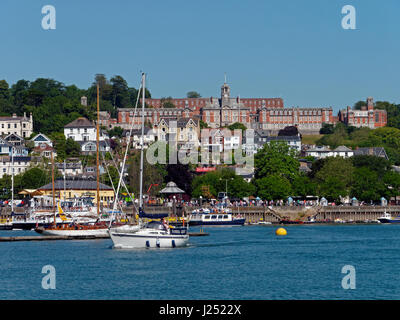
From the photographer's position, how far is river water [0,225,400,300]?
86.2 feet

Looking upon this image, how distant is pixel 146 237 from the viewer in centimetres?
3950

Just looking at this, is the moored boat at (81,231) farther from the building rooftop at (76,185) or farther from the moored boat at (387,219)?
the moored boat at (387,219)

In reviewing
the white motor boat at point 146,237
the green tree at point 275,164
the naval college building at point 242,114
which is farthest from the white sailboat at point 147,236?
the naval college building at point 242,114

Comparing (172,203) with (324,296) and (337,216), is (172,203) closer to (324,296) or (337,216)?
(337,216)

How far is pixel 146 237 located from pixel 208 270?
25.9ft

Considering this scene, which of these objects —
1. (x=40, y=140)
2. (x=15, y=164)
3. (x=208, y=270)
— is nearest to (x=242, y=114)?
(x=40, y=140)

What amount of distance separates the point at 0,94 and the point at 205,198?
9017cm

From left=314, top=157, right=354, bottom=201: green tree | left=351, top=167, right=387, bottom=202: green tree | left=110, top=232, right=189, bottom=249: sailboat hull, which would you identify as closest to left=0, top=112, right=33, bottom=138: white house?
left=314, top=157, right=354, bottom=201: green tree

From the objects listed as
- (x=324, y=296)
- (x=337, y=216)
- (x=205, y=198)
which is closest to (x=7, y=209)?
(x=205, y=198)

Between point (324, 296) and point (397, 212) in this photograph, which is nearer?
point (324, 296)

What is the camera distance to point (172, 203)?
75562mm

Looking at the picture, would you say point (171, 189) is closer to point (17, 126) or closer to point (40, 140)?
point (40, 140)
